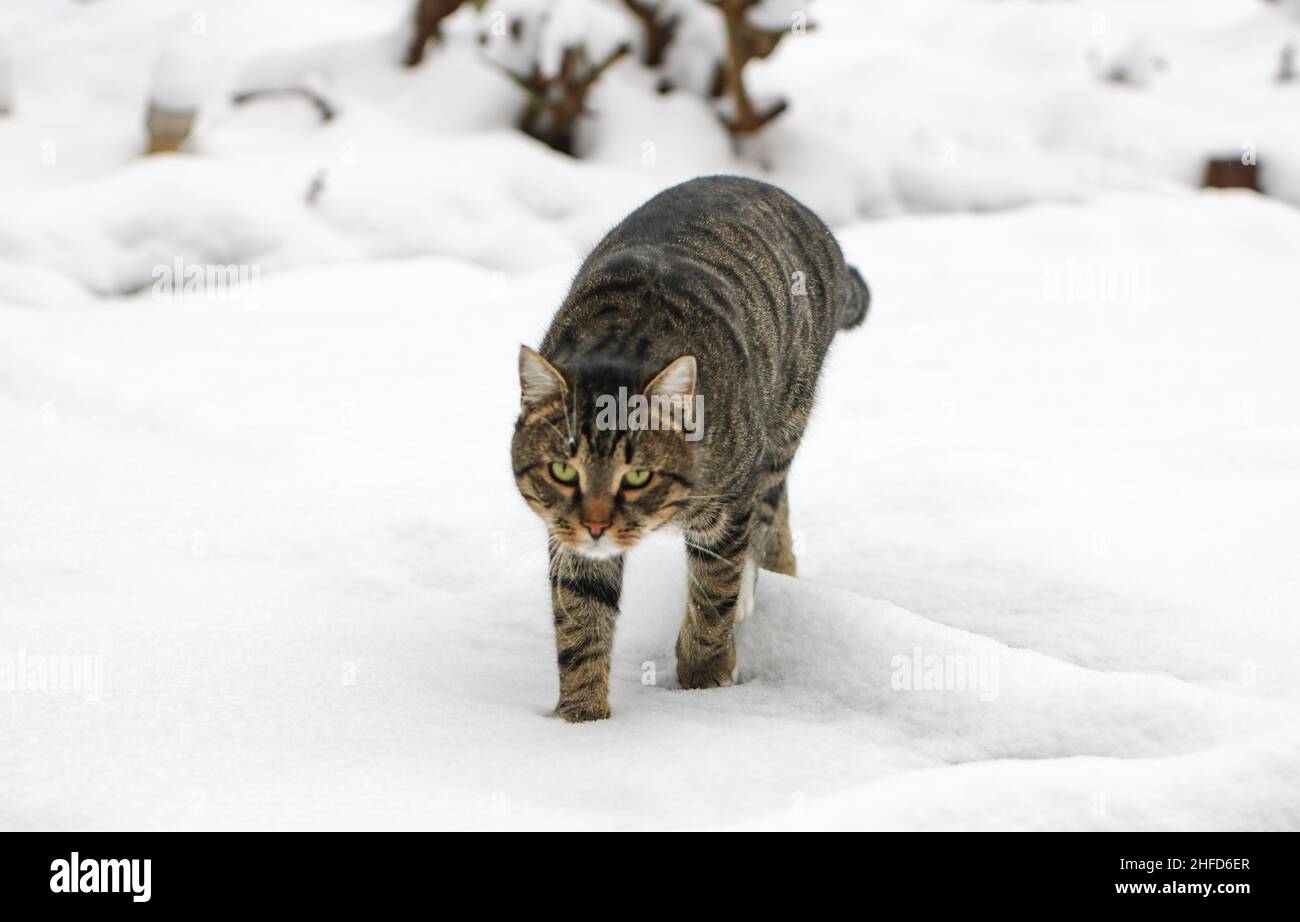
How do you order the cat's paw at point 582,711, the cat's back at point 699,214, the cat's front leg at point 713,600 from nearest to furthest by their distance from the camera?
the cat's paw at point 582,711, the cat's front leg at point 713,600, the cat's back at point 699,214

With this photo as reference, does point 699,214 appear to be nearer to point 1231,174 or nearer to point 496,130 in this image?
point 496,130

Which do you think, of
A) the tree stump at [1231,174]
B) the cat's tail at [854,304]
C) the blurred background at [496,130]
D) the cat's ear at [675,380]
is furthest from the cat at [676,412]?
the tree stump at [1231,174]

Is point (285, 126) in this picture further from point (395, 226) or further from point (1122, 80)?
point (1122, 80)

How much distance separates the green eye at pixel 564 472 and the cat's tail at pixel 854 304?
149 centimetres

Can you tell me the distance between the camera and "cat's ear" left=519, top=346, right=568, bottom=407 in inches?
105

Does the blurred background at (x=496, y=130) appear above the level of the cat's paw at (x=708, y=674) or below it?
below

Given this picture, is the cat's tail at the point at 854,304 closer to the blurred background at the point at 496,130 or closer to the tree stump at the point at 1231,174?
the blurred background at the point at 496,130

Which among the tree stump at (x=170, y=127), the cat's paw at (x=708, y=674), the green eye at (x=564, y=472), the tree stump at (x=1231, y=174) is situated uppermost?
the green eye at (x=564, y=472)

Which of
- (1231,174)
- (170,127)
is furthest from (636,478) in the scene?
(1231,174)

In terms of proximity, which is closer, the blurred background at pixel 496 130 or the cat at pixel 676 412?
the cat at pixel 676 412

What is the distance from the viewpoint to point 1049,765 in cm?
239

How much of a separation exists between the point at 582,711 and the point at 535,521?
3.44 feet

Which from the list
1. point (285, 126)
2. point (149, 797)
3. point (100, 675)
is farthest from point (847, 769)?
point (285, 126)

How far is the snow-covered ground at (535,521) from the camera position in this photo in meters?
2.51
